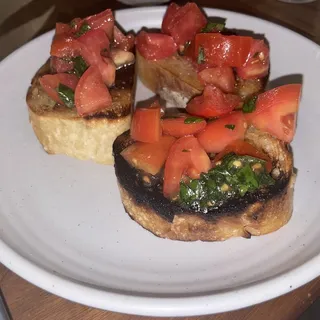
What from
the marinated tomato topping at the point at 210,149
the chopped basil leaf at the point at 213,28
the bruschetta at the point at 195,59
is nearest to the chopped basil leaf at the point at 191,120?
the marinated tomato topping at the point at 210,149

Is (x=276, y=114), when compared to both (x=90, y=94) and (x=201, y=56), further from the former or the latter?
(x=90, y=94)

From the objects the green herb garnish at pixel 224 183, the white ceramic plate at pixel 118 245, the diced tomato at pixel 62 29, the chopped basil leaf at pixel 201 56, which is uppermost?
the diced tomato at pixel 62 29

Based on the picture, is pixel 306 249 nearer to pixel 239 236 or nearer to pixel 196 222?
pixel 239 236

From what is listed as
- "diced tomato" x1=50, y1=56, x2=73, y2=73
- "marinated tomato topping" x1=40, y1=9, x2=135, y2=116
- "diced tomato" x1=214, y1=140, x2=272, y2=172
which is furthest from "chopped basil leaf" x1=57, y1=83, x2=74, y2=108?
"diced tomato" x1=214, y1=140, x2=272, y2=172

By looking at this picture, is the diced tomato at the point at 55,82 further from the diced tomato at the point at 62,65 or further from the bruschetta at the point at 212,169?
the bruschetta at the point at 212,169

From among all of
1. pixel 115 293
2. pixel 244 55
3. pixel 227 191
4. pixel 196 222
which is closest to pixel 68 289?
pixel 115 293

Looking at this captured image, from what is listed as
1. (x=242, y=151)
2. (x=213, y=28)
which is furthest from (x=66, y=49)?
(x=242, y=151)
